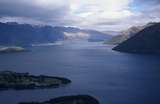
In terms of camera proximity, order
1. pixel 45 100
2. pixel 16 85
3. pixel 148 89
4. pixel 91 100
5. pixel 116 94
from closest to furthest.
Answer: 1. pixel 91 100
2. pixel 45 100
3. pixel 116 94
4. pixel 148 89
5. pixel 16 85

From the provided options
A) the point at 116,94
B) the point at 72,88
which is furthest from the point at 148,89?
the point at 72,88

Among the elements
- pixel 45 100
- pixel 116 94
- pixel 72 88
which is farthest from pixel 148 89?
pixel 45 100

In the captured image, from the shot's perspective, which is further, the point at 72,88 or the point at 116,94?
the point at 72,88

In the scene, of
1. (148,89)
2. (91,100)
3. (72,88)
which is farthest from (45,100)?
(148,89)

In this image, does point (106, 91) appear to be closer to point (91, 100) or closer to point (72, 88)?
point (72, 88)

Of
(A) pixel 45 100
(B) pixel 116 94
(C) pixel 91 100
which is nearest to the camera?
(C) pixel 91 100

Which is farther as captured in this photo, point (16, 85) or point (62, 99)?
point (16, 85)

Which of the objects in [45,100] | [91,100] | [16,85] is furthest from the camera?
[16,85]

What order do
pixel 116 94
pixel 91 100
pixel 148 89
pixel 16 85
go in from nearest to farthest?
pixel 91 100 → pixel 116 94 → pixel 148 89 → pixel 16 85

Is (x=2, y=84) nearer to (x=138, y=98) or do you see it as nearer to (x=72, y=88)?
(x=72, y=88)
